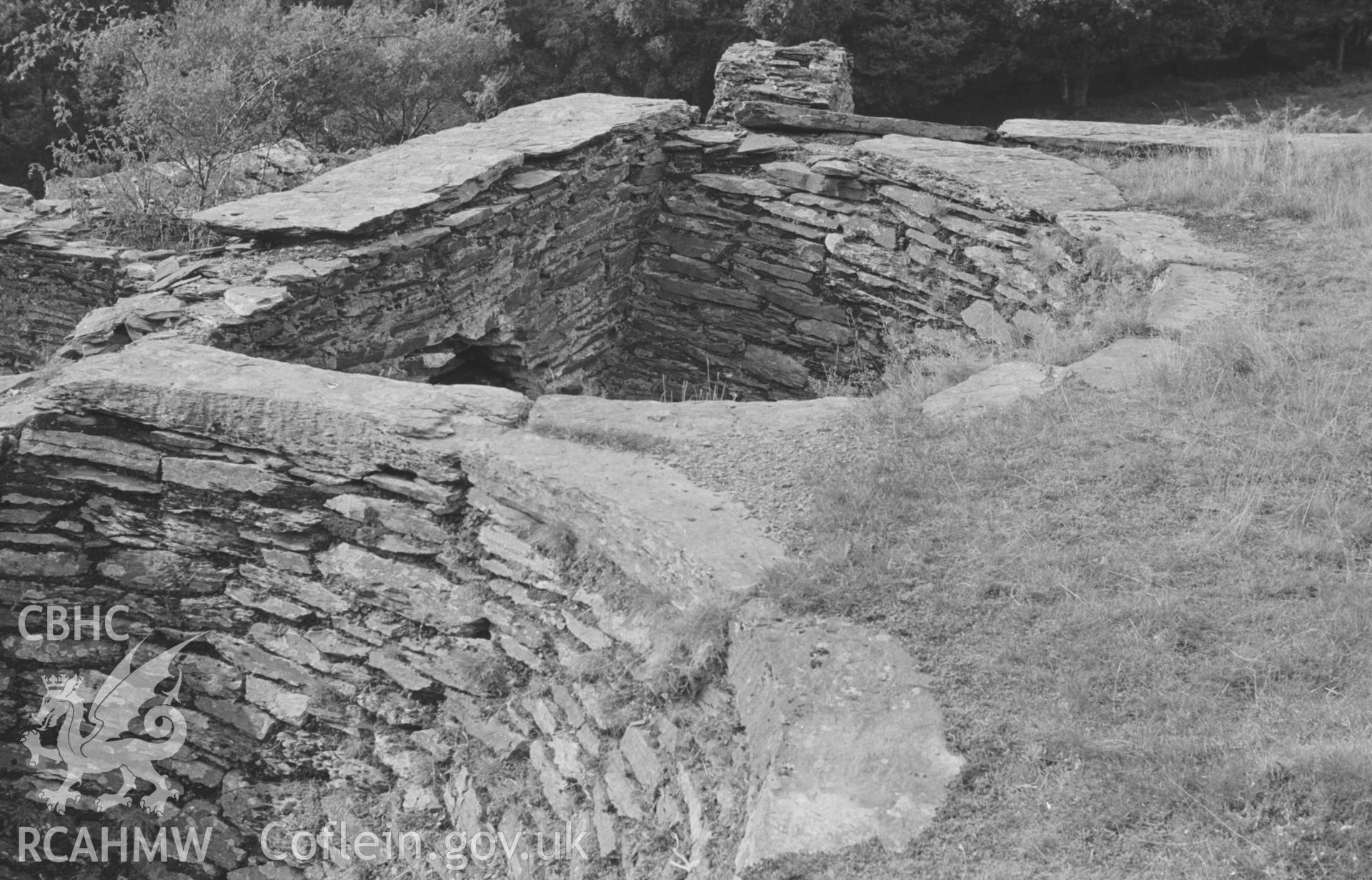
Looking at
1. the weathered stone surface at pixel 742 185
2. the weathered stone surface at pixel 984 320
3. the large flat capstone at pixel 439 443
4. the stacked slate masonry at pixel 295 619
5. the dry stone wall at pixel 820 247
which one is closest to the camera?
the large flat capstone at pixel 439 443

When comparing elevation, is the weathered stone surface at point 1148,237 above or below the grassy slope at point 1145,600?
above

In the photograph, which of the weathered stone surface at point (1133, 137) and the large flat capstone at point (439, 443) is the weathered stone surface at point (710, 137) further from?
the large flat capstone at point (439, 443)

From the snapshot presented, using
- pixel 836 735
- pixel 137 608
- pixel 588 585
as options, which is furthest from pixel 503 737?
pixel 137 608

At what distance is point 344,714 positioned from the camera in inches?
173

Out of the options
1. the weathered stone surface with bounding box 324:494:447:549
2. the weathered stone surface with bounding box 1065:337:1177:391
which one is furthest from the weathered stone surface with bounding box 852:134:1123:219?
the weathered stone surface with bounding box 324:494:447:549

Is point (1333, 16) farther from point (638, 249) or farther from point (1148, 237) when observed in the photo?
point (1148, 237)

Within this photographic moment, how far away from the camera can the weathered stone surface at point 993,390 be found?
4.53 m

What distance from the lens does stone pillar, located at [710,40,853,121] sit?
834 centimetres

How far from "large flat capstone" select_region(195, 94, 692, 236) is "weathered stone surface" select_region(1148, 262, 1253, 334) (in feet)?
10.8

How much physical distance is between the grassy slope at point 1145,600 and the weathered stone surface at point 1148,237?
680mm

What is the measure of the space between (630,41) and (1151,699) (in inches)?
870

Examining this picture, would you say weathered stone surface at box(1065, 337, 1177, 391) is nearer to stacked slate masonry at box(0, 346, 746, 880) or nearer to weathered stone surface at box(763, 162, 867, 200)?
stacked slate masonry at box(0, 346, 746, 880)

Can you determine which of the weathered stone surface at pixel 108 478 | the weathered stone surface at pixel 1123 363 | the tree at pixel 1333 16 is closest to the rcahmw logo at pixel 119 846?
the weathered stone surface at pixel 108 478

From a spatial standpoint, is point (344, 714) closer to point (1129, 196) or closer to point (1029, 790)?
point (1029, 790)
